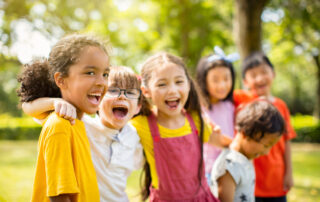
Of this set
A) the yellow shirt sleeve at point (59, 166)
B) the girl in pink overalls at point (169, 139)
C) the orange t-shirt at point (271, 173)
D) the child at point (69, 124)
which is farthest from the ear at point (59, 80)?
the orange t-shirt at point (271, 173)

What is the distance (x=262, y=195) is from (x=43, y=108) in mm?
2570

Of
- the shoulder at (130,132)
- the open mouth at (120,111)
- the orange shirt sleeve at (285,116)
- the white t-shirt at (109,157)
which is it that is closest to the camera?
the white t-shirt at (109,157)

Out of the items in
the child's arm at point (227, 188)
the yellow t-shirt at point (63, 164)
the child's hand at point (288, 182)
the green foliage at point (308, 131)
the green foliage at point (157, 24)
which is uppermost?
the green foliage at point (157, 24)

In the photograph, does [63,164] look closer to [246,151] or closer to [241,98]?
[246,151]

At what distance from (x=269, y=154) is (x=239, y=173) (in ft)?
3.79

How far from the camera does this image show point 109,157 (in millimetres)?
1973

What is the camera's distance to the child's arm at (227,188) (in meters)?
2.14

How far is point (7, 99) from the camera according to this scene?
118ft

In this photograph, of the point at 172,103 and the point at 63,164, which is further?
the point at 172,103

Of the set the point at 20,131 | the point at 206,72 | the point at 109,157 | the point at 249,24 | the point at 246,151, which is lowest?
the point at 20,131

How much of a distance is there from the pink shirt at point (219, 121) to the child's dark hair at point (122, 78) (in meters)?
1.09

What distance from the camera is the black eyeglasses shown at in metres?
2.04

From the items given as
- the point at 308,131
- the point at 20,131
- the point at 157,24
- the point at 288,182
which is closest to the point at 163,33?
the point at 157,24

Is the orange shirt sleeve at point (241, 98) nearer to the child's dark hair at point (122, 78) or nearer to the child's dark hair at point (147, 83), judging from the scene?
the child's dark hair at point (147, 83)
